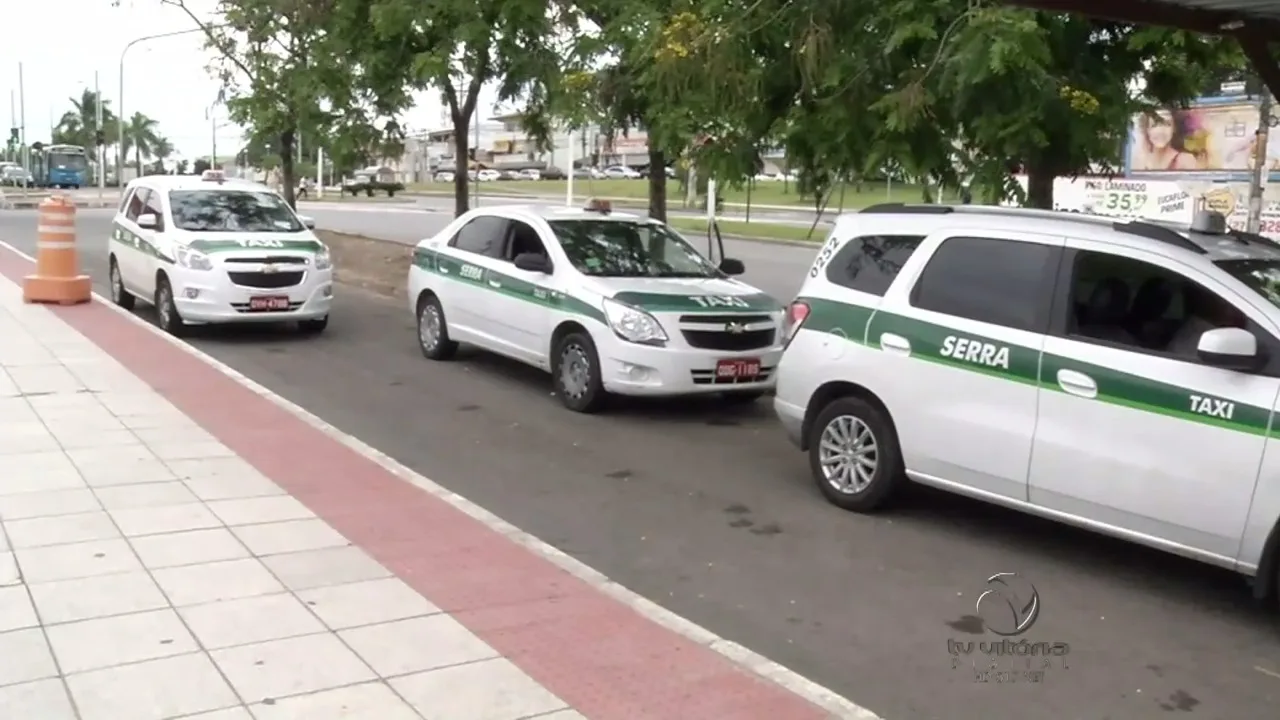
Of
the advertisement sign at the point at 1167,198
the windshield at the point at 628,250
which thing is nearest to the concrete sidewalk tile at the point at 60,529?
the windshield at the point at 628,250

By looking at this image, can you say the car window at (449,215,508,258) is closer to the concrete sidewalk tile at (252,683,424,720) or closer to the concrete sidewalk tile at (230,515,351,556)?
the concrete sidewalk tile at (230,515,351,556)

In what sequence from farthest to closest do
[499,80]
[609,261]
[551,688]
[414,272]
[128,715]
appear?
[499,80]
[414,272]
[609,261]
[551,688]
[128,715]

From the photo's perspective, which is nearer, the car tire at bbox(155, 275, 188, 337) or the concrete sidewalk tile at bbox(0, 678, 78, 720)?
the concrete sidewalk tile at bbox(0, 678, 78, 720)

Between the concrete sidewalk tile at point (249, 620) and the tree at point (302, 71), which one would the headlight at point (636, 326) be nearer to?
the concrete sidewalk tile at point (249, 620)

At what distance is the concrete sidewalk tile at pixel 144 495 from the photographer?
7023mm

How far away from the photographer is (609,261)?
11.1 meters

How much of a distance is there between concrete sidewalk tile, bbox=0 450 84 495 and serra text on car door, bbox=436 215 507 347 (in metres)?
4.64

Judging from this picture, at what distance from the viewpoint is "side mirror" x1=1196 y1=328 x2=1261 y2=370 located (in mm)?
5777

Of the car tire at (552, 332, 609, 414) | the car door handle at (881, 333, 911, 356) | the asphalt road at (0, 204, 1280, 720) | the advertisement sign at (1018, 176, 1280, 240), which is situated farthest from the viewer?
the advertisement sign at (1018, 176, 1280, 240)

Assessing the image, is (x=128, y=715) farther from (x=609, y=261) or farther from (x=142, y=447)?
(x=609, y=261)

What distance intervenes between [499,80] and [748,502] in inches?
461

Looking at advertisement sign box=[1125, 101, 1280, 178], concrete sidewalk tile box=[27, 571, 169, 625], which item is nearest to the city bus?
advertisement sign box=[1125, 101, 1280, 178]

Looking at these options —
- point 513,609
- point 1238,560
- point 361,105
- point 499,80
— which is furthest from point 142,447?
point 361,105

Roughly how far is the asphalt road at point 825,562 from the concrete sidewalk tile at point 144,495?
1676 millimetres
